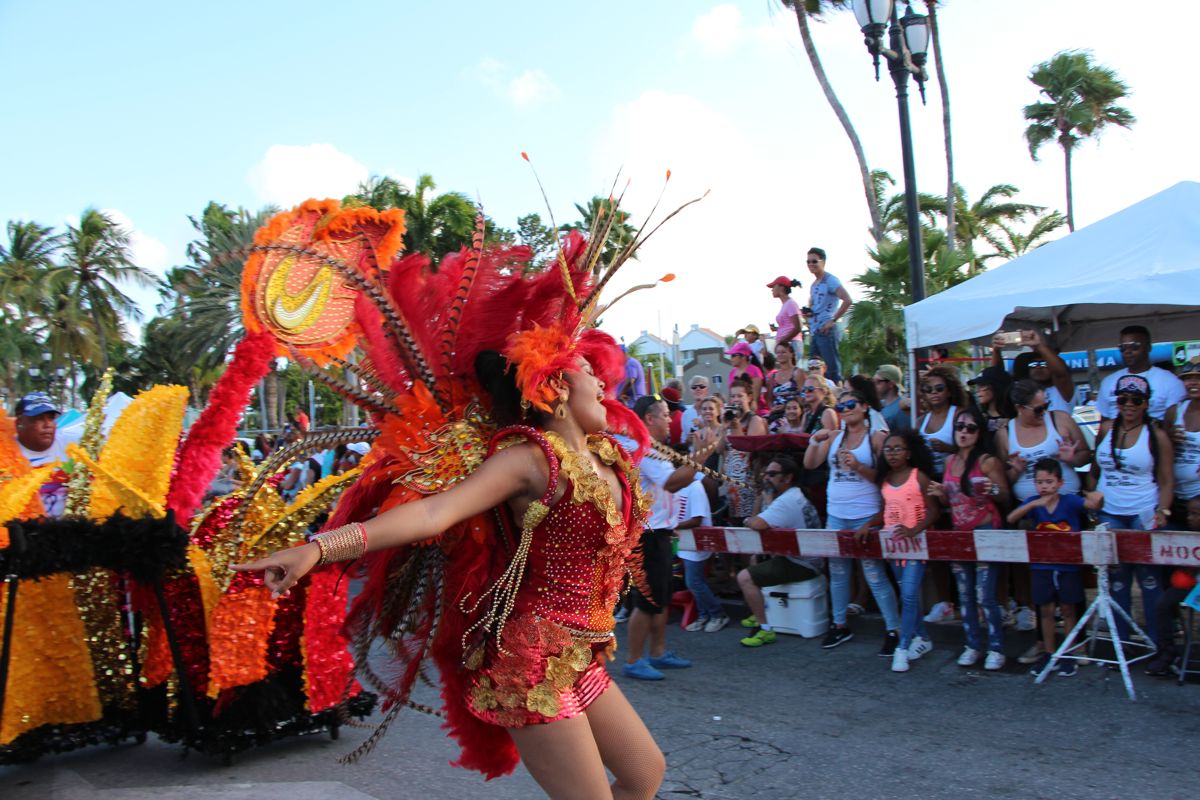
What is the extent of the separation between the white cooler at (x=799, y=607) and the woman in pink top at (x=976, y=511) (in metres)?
1.11

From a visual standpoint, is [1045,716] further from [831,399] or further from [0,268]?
[0,268]

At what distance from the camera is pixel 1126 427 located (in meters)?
5.72

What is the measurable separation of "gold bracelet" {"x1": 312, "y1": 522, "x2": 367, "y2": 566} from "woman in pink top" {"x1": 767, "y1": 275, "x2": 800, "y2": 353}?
296 inches

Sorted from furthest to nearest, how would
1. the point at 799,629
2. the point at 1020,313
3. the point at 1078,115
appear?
the point at 1078,115 → the point at 1020,313 → the point at 799,629

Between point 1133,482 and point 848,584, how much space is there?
1.99 m

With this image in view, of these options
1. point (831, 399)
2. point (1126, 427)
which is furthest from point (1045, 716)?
point (831, 399)

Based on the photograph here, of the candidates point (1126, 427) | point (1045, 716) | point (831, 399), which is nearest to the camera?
point (1045, 716)

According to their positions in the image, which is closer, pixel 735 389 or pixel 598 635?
pixel 598 635

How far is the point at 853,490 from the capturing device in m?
6.72

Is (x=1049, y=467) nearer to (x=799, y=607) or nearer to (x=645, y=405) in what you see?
(x=799, y=607)

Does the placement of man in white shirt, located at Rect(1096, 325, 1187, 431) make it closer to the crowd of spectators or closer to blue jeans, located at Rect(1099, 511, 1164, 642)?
the crowd of spectators

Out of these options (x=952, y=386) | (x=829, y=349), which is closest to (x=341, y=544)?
(x=952, y=386)

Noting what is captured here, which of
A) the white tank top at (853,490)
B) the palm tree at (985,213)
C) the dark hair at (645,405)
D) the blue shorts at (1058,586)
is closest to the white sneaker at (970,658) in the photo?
the blue shorts at (1058,586)

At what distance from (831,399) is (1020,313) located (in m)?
1.91
